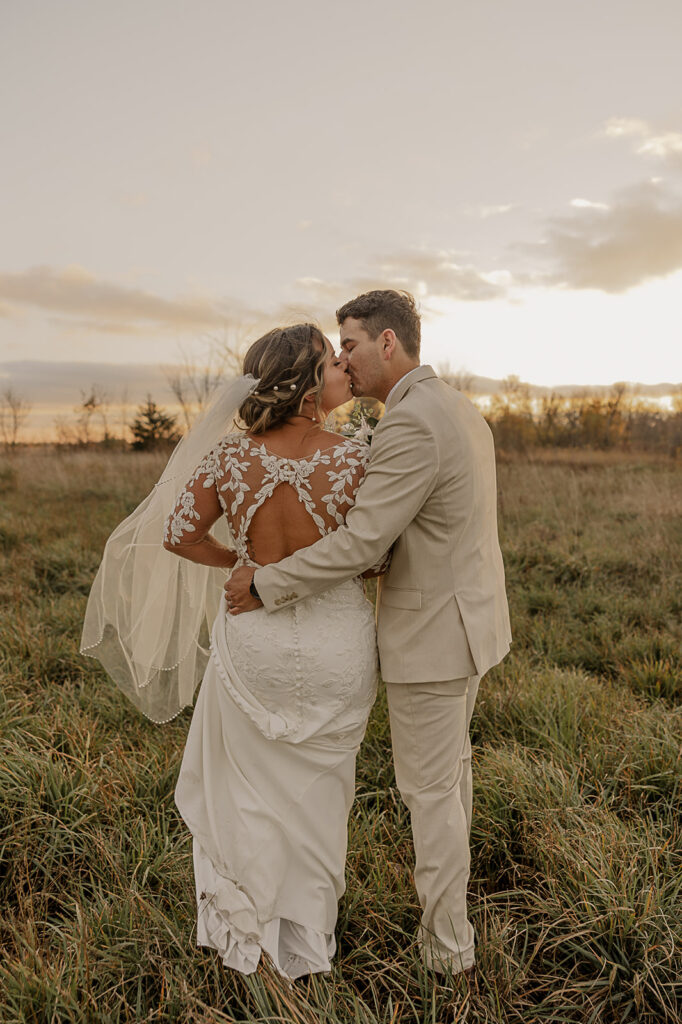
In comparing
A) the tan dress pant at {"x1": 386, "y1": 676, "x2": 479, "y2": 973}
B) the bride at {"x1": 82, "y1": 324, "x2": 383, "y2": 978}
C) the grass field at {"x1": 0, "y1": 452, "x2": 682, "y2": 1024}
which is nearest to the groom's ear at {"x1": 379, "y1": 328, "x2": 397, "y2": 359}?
the bride at {"x1": 82, "y1": 324, "x2": 383, "y2": 978}

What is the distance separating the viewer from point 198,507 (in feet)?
8.16

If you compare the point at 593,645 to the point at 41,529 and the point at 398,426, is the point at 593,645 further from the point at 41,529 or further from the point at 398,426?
the point at 41,529

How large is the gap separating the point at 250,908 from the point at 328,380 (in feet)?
6.42

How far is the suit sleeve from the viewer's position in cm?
228

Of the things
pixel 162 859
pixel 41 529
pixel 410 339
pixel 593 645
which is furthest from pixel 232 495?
pixel 41 529

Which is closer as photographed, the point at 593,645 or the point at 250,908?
the point at 250,908

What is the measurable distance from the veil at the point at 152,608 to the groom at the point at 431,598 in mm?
758

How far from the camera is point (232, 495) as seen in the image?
7.95 ft

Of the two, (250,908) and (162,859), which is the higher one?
(250,908)

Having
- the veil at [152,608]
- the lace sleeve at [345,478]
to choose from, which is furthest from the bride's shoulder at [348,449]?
the veil at [152,608]

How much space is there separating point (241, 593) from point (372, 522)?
57 centimetres

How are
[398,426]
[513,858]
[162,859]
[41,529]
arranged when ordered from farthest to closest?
[41,529]
[513,858]
[162,859]
[398,426]

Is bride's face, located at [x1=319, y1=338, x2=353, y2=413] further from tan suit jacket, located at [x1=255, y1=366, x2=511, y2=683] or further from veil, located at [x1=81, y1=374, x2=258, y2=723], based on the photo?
veil, located at [x1=81, y1=374, x2=258, y2=723]

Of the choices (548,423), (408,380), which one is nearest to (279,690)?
(408,380)
